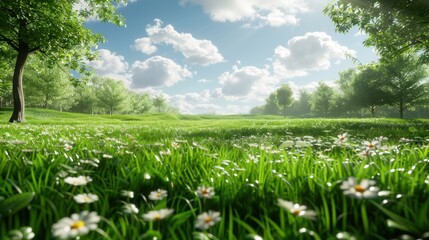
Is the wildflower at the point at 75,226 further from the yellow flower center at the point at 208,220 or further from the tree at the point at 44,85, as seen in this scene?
the tree at the point at 44,85

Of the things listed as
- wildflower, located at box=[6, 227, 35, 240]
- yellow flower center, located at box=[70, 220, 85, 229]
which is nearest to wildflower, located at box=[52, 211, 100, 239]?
yellow flower center, located at box=[70, 220, 85, 229]

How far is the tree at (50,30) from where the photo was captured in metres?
16.2

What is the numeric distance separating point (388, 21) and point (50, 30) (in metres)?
17.5

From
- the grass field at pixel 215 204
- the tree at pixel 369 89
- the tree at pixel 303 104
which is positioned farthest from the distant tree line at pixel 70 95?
the tree at pixel 303 104

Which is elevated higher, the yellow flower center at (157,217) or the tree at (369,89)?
the tree at (369,89)

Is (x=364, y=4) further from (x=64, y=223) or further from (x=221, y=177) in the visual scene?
(x=64, y=223)

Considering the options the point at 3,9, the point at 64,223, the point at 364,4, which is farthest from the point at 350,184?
the point at 3,9

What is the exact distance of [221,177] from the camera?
88.0 inches

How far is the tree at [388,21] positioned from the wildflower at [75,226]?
13.7 meters

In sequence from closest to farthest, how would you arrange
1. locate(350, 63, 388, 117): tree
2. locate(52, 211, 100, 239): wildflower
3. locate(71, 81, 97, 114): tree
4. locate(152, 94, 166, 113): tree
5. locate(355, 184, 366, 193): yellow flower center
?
locate(52, 211, 100, 239): wildflower → locate(355, 184, 366, 193): yellow flower center → locate(350, 63, 388, 117): tree → locate(71, 81, 97, 114): tree → locate(152, 94, 166, 113): tree

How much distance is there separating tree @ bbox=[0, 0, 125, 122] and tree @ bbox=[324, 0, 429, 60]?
43.8ft

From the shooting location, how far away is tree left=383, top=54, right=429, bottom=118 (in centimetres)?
4855

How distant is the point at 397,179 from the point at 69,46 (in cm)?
1911

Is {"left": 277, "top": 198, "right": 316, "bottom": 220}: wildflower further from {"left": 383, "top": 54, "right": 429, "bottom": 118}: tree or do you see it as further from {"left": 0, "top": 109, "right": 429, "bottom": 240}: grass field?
{"left": 383, "top": 54, "right": 429, "bottom": 118}: tree
